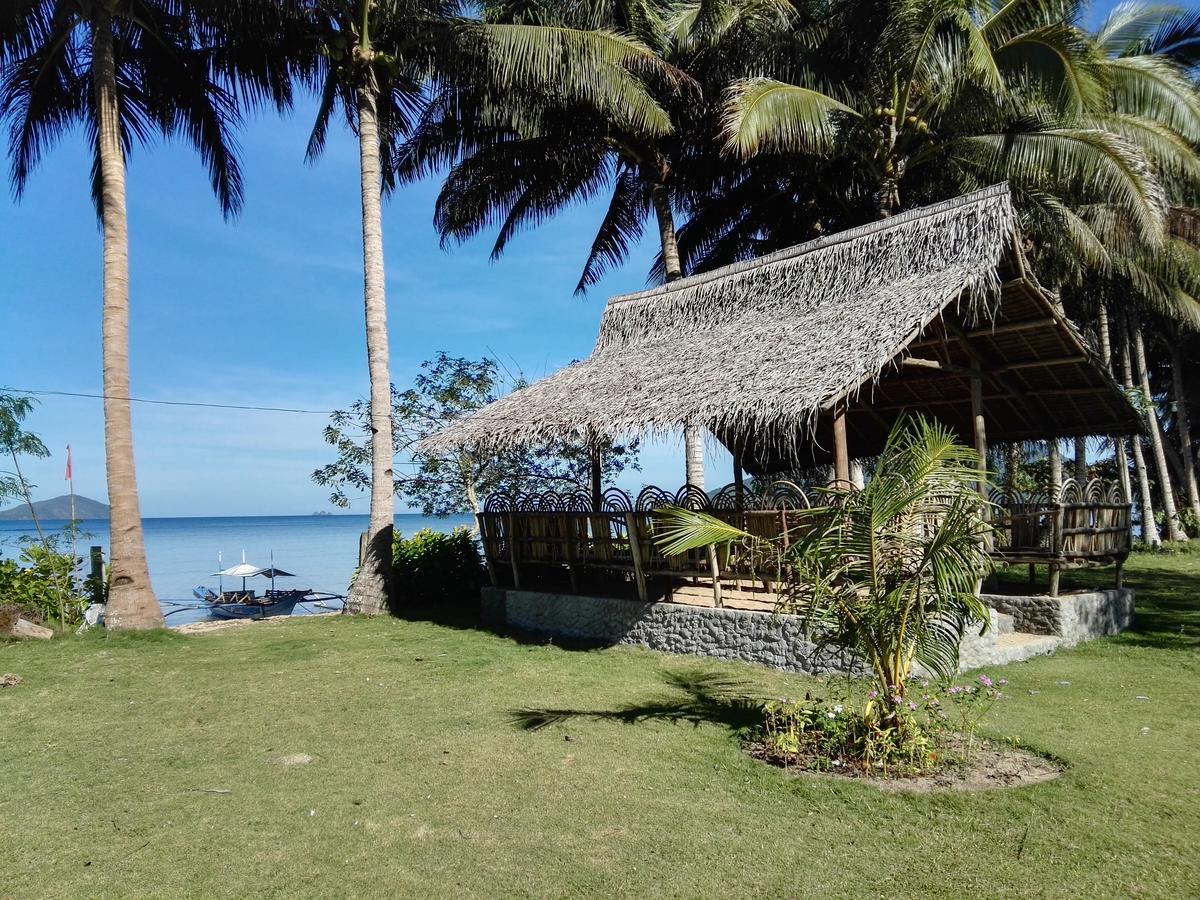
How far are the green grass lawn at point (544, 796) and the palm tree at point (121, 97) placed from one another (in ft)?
10.5

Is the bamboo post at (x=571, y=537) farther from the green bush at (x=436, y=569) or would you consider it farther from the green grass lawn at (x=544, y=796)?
the green bush at (x=436, y=569)

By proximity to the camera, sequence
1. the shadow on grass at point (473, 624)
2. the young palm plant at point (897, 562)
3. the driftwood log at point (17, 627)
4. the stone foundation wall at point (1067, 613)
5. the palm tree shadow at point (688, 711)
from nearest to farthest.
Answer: the young palm plant at point (897, 562)
the palm tree shadow at point (688, 711)
the stone foundation wall at point (1067, 613)
the shadow on grass at point (473, 624)
the driftwood log at point (17, 627)

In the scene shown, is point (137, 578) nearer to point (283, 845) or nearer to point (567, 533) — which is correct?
point (567, 533)

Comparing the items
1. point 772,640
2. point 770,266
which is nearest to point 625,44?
point 770,266

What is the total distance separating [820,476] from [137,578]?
1003 cm

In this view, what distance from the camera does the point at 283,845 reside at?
384 centimetres

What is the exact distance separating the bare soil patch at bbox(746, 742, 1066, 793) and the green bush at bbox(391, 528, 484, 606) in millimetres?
8301

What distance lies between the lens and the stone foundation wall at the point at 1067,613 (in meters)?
8.12

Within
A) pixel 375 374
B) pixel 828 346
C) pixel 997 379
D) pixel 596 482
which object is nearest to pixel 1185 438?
pixel 997 379

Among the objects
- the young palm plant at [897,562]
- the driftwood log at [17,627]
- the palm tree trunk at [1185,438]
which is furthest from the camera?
the palm tree trunk at [1185,438]

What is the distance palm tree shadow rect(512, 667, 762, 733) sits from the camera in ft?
19.2

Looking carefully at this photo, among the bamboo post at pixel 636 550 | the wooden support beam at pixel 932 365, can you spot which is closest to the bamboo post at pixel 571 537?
the bamboo post at pixel 636 550

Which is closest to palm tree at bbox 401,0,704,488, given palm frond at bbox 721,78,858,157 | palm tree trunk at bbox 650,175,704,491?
palm tree trunk at bbox 650,175,704,491

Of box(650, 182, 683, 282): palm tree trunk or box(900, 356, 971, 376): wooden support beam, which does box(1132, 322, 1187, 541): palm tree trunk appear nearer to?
box(650, 182, 683, 282): palm tree trunk
